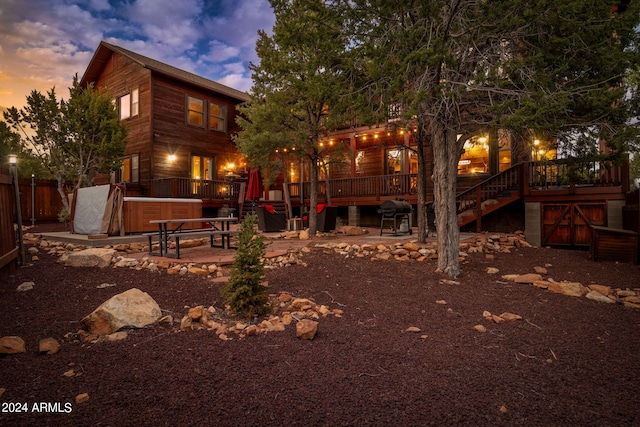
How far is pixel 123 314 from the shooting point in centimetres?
320

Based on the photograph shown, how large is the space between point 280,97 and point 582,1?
7.76 metres

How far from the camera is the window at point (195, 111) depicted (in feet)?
59.0

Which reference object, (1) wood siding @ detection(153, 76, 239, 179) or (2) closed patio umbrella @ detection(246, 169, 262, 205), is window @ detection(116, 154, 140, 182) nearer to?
(1) wood siding @ detection(153, 76, 239, 179)

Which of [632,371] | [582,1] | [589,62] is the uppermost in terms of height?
[582,1]

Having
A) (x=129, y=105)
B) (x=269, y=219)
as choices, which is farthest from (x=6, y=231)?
(x=129, y=105)

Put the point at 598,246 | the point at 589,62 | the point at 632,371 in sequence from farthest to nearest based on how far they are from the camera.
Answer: the point at 598,246, the point at 589,62, the point at 632,371

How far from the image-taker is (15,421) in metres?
1.84

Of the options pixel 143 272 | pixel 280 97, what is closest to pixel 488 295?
pixel 143 272

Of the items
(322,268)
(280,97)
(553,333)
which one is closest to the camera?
(553,333)

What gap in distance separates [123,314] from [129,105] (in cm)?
1796

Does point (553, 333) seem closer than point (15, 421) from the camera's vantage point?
No

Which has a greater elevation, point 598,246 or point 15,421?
point 598,246

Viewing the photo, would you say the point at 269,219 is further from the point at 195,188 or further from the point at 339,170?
the point at 195,188

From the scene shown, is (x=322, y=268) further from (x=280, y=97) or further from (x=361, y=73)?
(x=280, y=97)
